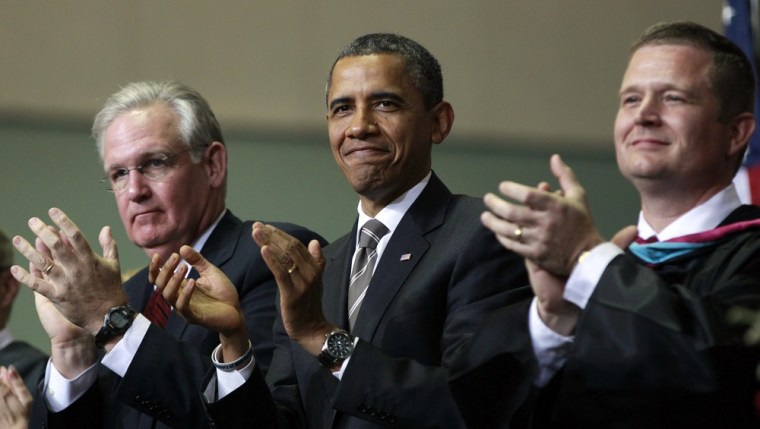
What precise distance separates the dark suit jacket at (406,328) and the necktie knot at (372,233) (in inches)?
2.6

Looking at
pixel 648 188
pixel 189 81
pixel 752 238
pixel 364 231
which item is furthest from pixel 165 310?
pixel 189 81

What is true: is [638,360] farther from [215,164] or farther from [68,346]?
[215,164]

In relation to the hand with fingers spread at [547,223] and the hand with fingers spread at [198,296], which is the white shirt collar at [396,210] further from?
the hand with fingers spread at [547,223]

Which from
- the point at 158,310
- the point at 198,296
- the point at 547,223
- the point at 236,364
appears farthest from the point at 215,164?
the point at 547,223

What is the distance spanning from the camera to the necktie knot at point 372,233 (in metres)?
3.22

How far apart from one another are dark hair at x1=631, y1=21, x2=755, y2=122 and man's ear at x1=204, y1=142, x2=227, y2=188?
1.56 metres

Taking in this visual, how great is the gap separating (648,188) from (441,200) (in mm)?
635

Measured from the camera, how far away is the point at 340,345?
280 cm

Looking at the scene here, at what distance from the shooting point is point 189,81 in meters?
6.99

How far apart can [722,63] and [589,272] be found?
83 centimetres

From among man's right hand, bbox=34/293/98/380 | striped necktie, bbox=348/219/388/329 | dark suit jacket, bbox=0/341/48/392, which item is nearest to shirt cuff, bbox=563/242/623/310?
striped necktie, bbox=348/219/388/329

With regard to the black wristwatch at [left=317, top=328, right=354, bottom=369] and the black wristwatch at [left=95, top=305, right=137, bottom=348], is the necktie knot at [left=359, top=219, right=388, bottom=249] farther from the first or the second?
the black wristwatch at [left=95, top=305, right=137, bottom=348]

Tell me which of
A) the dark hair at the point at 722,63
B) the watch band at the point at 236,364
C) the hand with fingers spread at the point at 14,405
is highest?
the dark hair at the point at 722,63

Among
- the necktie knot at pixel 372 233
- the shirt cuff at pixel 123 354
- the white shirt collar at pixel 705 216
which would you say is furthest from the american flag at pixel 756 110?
the shirt cuff at pixel 123 354
